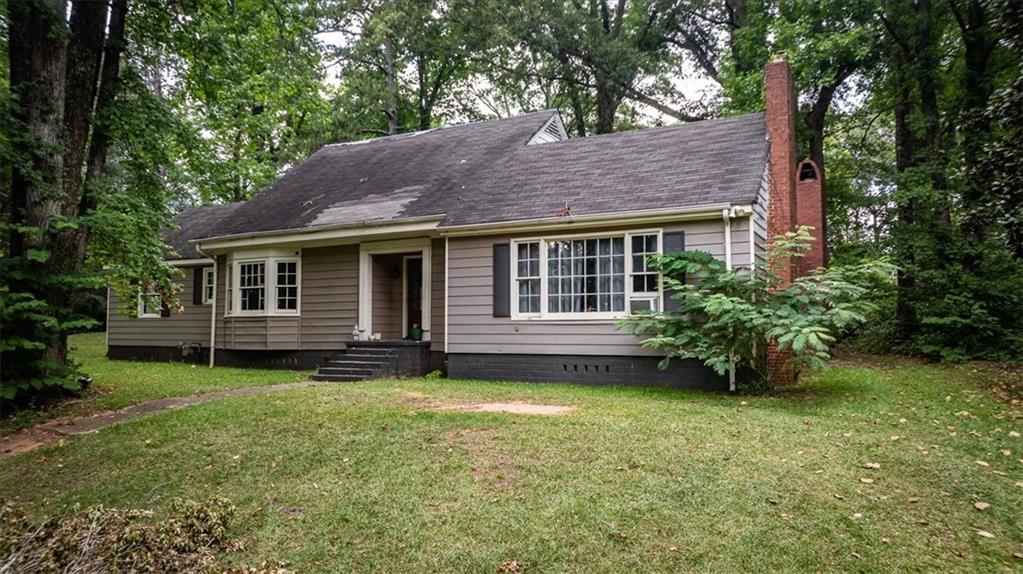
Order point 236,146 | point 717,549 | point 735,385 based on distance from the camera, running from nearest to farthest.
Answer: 1. point 717,549
2. point 735,385
3. point 236,146

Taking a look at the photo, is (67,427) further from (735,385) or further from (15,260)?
(735,385)

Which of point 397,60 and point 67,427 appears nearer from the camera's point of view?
point 67,427

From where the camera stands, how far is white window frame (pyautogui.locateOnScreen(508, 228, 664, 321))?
10031mm

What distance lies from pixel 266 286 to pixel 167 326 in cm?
522

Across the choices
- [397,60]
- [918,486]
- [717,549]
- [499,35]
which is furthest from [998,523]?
[397,60]

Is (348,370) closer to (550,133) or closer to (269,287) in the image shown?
(269,287)

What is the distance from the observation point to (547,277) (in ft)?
35.6

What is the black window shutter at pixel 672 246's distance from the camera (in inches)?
381

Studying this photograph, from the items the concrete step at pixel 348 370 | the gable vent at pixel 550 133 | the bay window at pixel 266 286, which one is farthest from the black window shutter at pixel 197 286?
the gable vent at pixel 550 133

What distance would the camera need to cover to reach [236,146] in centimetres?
2088

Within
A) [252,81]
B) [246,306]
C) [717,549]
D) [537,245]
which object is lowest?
[717,549]

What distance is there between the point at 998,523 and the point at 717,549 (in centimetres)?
217

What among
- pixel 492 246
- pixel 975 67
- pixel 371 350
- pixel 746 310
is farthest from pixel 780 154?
pixel 371 350

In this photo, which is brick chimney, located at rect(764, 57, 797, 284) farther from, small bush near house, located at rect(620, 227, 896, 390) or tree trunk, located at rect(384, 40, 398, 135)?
tree trunk, located at rect(384, 40, 398, 135)
